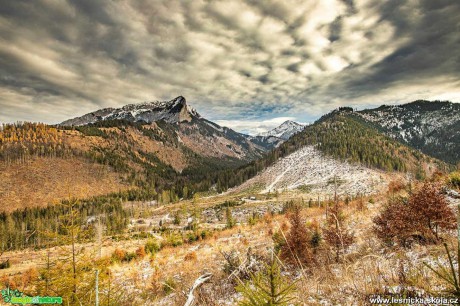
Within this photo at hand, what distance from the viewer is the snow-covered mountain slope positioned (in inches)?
3725

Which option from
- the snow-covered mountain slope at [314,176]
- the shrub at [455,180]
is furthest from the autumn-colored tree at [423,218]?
the snow-covered mountain slope at [314,176]

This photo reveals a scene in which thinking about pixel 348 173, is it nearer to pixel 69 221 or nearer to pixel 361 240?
pixel 361 240

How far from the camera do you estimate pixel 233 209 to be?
283ft

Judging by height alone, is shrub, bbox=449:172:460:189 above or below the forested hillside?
below

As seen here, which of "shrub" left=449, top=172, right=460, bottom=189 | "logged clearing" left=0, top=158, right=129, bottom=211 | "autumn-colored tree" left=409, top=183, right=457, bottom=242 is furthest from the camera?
"logged clearing" left=0, top=158, right=129, bottom=211

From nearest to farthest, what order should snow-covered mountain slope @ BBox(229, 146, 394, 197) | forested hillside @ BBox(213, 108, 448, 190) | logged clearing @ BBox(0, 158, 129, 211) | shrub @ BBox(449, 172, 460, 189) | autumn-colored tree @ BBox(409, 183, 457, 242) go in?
autumn-colored tree @ BBox(409, 183, 457, 242) → shrub @ BBox(449, 172, 460, 189) → snow-covered mountain slope @ BBox(229, 146, 394, 197) → forested hillside @ BBox(213, 108, 448, 190) → logged clearing @ BBox(0, 158, 129, 211)

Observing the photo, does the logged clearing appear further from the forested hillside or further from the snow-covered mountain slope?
the snow-covered mountain slope

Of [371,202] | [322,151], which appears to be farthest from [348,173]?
[371,202]

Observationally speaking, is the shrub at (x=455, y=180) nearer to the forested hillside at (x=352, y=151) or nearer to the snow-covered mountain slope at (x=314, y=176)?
the snow-covered mountain slope at (x=314, y=176)

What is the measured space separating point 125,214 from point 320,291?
436 ft


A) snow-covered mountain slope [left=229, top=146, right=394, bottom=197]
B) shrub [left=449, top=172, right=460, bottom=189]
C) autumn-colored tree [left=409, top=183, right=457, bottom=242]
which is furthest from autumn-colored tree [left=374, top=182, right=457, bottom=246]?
snow-covered mountain slope [left=229, top=146, right=394, bottom=197]

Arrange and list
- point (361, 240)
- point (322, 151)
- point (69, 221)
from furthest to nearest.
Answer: point (322, 151), point (361, 240), point (69, 221)

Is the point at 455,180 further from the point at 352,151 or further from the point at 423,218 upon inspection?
the point at 352,151

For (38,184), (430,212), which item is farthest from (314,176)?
(38,184)
